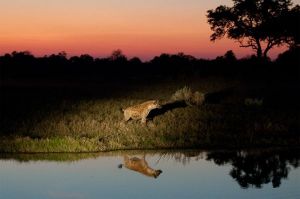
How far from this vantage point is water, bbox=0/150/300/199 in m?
12.4

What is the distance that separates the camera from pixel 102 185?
13180 mm

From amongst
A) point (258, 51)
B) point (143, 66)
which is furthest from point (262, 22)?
point (143, 66)

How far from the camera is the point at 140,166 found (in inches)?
609

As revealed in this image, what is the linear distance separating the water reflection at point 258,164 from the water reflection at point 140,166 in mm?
1615

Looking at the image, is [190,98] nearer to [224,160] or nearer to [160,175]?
[224,160]

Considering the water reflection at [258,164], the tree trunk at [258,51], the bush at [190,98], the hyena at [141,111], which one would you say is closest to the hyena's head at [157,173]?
the water reflection at [258,164]

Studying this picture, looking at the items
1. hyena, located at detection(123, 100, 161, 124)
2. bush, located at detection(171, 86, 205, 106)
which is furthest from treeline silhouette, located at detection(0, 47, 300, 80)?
hyena, located at detection(123, 100, 161, 124)

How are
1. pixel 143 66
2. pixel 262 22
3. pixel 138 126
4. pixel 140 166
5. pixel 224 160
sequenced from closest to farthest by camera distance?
pixel 140 166, pixel 224 160, pixel 138 126, pixel 262 22, pixel 143 66

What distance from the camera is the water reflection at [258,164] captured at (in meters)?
14.0

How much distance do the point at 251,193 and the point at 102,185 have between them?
2.82 meters

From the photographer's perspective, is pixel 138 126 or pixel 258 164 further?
pixel 138 126

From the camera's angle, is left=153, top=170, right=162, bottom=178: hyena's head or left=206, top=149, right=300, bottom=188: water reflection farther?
left=153, top=170, right=162, bottom=178: hyena's head

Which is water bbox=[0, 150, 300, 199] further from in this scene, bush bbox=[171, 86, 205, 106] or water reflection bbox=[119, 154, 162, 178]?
bush bbox=[171, 86, 205, 106]

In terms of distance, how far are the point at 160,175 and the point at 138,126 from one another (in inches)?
262
